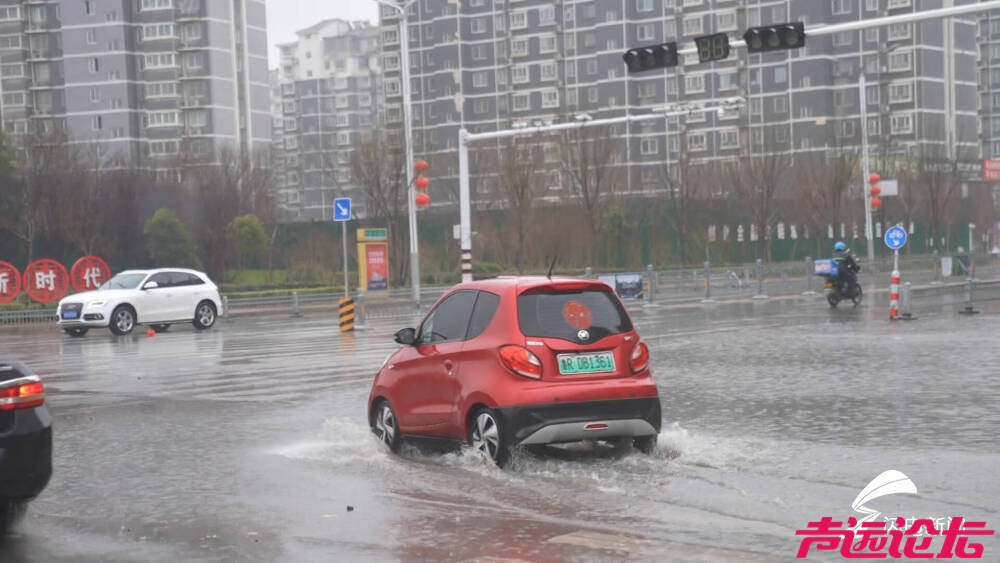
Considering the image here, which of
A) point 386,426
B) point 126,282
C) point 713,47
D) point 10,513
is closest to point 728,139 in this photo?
point 126,282

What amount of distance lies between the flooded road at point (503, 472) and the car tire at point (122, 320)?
1290 cm

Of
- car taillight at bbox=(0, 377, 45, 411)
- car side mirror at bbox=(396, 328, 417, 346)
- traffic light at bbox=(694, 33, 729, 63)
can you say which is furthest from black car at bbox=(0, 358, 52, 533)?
traffic light at bbox=(694, 33, 729, 63)

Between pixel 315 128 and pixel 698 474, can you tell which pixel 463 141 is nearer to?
pixel 698 474

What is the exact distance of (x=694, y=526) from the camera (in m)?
7.82

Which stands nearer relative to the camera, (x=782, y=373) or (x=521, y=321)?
(x=521, y=321)

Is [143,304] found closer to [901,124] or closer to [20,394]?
[20,394]

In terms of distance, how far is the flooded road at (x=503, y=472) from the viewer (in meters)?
7.62

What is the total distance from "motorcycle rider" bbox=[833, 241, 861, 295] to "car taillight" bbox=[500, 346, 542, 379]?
24.5 metres

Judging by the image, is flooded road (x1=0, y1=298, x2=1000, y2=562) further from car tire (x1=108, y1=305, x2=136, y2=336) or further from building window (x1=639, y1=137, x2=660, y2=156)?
building window (x1=639, y1=137, x2=660, y2=156)

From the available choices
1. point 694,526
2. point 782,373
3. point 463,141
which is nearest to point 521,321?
point 694,526

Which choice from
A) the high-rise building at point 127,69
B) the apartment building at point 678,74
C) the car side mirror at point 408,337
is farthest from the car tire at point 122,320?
the high-rise building at point 127,69

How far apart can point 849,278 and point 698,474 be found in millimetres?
24853

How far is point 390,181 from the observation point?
187 ft

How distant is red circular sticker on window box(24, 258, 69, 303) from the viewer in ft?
135
